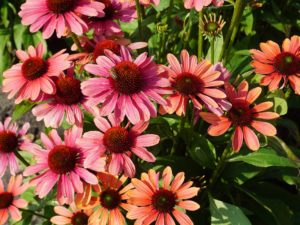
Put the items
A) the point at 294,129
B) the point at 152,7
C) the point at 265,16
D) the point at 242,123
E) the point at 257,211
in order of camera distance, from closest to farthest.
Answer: the point at 242,123
the point at 257,211
the point at 294,129
the point at 152,7
the point at 265,16

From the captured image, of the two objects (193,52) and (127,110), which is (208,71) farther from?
(193,52)

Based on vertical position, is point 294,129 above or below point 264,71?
below

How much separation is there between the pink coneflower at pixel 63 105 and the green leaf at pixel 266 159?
588 mm

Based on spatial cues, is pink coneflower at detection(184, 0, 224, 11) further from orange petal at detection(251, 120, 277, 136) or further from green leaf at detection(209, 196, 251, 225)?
green leaf at detection(209, 196, 251, 225)

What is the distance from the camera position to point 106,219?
4.49 feet

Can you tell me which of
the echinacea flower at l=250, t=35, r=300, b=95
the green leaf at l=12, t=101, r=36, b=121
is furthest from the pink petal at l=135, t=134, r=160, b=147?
the green leaf at l=12, t=101, r=36, b=121

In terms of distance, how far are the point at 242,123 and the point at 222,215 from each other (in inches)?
14.2

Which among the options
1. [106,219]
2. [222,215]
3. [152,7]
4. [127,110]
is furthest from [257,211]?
[152,7]

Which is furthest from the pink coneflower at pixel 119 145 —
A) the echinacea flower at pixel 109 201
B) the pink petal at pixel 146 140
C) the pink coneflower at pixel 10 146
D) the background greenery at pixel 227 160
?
the pink coneflower at pixel 10 146

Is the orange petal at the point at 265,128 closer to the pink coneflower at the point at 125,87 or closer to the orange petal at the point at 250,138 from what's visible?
the orange petal at the point at 250,138

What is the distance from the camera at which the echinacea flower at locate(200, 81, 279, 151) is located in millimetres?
1280

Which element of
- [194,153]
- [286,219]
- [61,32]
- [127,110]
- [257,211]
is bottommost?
[257,211]

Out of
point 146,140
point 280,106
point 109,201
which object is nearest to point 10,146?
point 109,201

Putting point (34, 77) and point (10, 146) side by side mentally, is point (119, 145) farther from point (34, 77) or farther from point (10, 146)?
point (10, 146)
